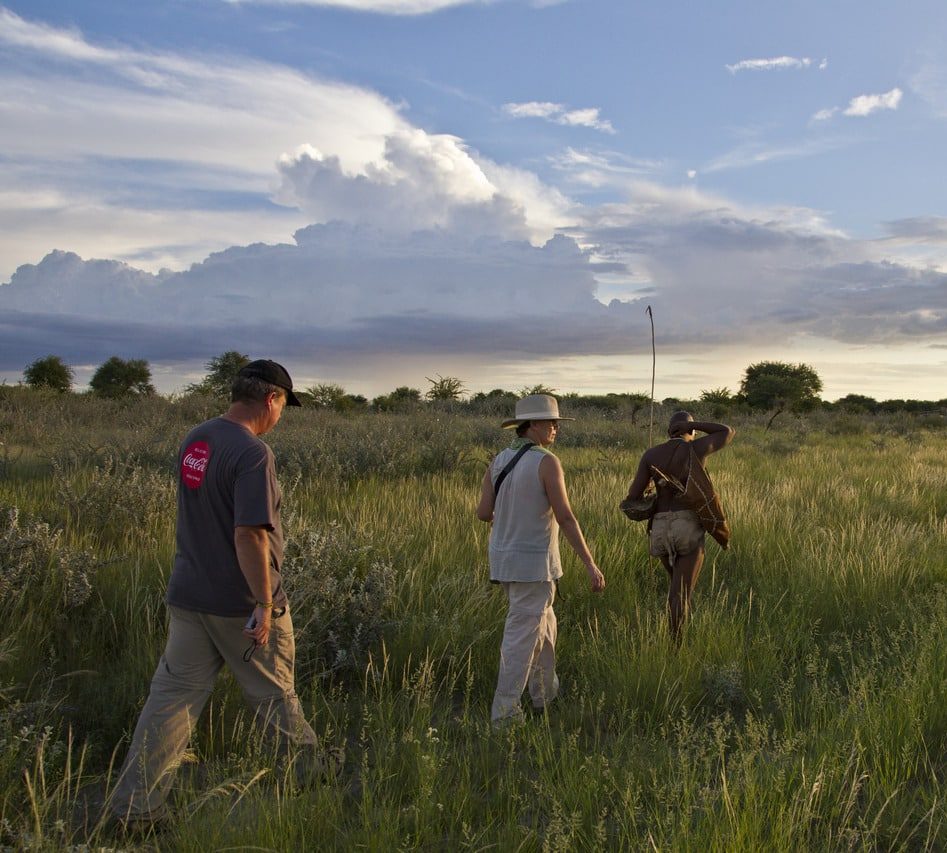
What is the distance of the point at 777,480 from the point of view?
13969 millimetres

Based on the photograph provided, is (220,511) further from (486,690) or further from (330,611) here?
(486,690)

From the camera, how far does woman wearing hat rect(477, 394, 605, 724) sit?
4828 millimetres

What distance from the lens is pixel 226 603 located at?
3.81 m

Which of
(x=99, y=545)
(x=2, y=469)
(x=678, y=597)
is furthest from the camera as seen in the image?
(x=2, y=469)

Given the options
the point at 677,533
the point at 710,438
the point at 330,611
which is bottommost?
the point at 330,611

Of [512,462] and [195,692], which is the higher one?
[512,462]

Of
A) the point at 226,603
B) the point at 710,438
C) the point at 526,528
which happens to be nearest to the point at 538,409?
the point at 526,528

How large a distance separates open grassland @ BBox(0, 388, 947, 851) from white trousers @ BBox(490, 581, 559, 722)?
200 millimetres

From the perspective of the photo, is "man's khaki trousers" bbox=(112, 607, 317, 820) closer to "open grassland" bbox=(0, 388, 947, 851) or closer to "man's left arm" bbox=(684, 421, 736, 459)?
"open grassland" bbox=(0, 388, 947, 851)

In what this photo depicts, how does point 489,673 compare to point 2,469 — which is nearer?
point 489,673

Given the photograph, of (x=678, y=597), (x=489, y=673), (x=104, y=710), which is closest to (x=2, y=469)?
(x=104, y=710)

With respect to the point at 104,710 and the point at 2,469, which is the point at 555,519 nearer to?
the point at 104,710

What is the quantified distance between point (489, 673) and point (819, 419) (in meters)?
38.8

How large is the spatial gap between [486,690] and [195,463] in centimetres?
266
